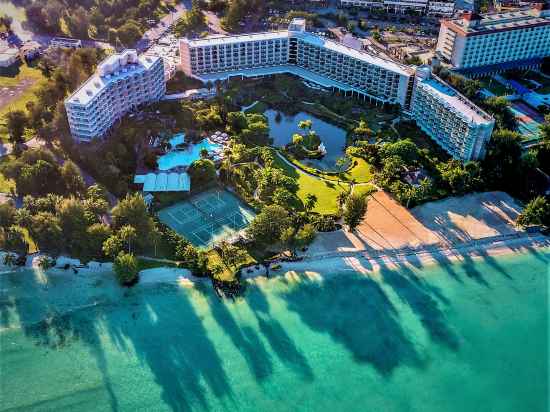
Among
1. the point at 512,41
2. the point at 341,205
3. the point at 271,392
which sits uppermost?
the point at 512,41

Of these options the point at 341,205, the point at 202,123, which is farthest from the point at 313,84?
the point at 341,205

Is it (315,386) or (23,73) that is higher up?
(23,73)

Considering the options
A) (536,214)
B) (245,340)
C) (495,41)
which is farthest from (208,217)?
(495,41)

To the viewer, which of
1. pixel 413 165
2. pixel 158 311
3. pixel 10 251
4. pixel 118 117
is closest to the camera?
pixel 158 311

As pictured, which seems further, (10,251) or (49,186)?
(49,186)

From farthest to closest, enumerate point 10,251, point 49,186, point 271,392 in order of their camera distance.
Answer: point 49,186, point 10,251, point 271,392

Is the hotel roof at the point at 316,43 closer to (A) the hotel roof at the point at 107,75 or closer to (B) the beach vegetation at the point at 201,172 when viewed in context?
(A) the hotel roof at the point at 107,75

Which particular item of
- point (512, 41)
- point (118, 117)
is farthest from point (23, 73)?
point (512, 41)

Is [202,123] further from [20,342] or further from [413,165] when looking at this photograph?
[20,342]
